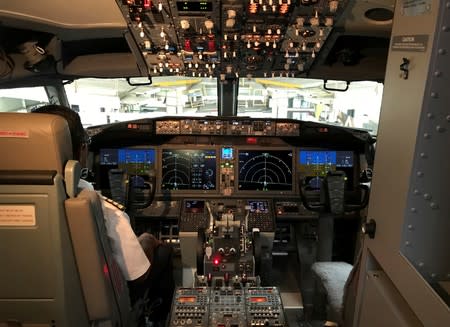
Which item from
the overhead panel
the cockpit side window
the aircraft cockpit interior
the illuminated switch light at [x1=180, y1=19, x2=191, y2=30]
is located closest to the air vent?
the aircraft cockpit interior

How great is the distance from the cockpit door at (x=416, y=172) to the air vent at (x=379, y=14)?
3.88 ft

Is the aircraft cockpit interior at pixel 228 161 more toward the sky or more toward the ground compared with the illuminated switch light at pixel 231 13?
more toward the ground

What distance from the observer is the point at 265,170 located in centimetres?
327

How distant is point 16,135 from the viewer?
1.26 meters

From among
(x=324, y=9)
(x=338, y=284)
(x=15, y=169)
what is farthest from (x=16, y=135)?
(x=338, y=284)

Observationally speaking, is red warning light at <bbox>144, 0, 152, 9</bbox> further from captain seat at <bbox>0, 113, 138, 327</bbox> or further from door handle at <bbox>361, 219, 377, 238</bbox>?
door handle at <bbox>361, 219, 377, 238</bbox>

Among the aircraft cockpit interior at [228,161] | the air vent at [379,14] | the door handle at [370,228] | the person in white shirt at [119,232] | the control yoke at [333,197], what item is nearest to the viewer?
the aircraft cockpit interior at [228,161]

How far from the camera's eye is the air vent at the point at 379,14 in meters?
2.10

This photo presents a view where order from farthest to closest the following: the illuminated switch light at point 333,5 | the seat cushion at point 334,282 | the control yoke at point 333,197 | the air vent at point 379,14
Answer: the control yoke at point 333,197, the air vent at point 379,14, the seat cushion at point 334,282, the illuminated switch light at point 333,5

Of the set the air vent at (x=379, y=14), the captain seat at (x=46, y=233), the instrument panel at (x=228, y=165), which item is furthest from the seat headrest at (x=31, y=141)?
the instrument panel at (x=228, y=165)

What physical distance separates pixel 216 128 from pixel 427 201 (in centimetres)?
233

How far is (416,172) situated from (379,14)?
1580mm

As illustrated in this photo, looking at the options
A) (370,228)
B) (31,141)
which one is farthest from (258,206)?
(31,141)

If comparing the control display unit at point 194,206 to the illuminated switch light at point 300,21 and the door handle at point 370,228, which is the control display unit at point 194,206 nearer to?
the illuminated switch light at point 300,21
